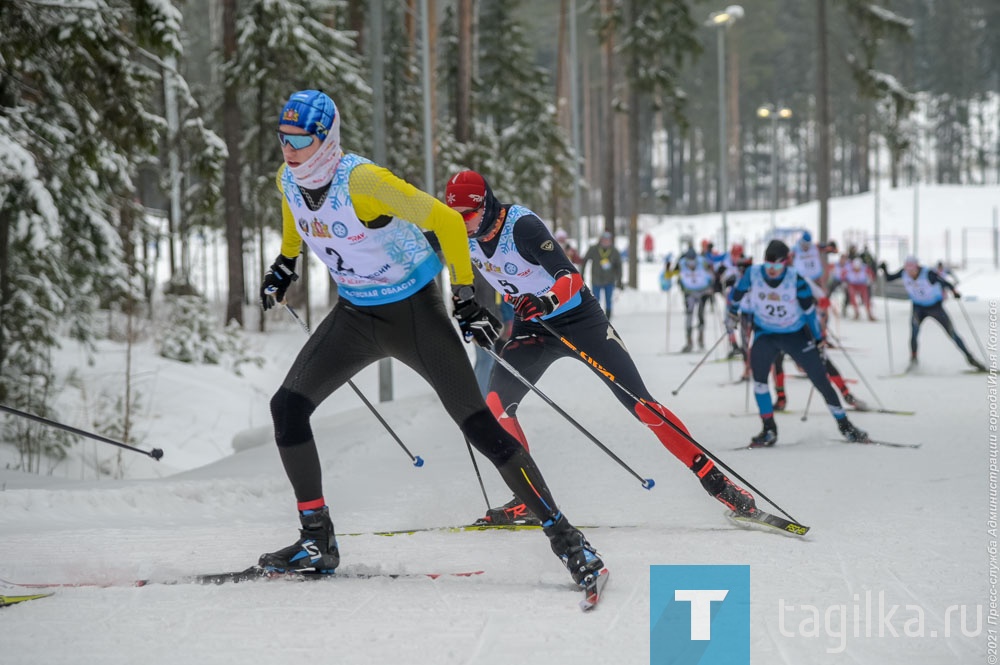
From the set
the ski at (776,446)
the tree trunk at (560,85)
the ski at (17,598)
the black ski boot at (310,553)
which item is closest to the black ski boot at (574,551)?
the black ski boot at (310,553)

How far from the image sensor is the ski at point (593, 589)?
156 inches

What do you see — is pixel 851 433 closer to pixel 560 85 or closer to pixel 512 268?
pixel 512 268

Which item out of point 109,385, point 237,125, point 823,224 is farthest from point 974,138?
point 109,385

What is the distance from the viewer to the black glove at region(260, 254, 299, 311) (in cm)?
471

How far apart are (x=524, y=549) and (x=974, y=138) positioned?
95436mm

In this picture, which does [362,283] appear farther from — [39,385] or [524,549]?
[39,385]

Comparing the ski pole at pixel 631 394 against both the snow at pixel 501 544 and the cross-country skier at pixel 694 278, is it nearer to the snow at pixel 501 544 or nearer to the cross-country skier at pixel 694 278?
the snow at pixel 501 544

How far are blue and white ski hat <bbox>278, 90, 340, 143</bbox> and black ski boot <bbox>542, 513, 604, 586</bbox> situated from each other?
199cm

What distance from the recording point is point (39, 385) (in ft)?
33.8

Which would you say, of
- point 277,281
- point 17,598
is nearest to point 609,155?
point 277,281

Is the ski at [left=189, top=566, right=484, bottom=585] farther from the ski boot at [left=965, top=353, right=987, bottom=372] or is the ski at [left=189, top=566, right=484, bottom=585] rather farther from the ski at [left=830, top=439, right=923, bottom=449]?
the ski boot at [left=965, top=353, right=987, bottom=372]

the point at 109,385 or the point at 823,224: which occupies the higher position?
the point at 823,224

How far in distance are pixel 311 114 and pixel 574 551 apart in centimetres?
221

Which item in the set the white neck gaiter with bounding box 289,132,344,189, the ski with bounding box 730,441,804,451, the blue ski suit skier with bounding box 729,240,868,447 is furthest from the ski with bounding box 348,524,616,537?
the blue ski suit skier with bounding box 729,240,868,447
